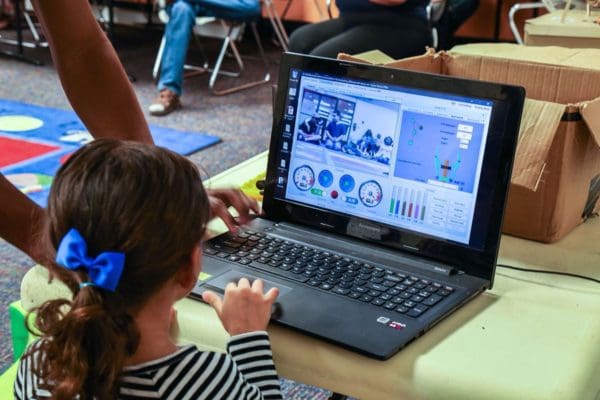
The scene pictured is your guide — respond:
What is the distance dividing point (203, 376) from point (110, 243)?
0.54ft

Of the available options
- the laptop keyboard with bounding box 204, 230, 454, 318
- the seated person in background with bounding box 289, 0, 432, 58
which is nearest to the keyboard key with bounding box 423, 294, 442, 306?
the laptop keyboard with bounding box 204, 230, 454, 318

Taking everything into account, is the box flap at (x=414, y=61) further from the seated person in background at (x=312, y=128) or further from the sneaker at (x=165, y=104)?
the sneaker at (x=165, y=104)

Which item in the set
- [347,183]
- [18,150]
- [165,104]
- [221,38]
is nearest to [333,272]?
[347,183]

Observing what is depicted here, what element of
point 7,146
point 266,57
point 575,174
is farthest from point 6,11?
point 575,174

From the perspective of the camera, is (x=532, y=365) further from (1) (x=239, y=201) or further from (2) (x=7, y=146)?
(2) (x=7, y=146)

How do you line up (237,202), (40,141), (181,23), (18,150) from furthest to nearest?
1. (181,23)
2. (40,141)
3. (18,150)
4. (237,202)

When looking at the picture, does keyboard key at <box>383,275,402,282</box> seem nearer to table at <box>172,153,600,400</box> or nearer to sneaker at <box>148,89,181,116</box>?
table at <box>172,153,600,400</box>

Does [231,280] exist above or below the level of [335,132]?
below

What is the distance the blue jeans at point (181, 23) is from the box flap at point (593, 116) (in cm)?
318

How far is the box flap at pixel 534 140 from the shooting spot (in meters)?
1.08

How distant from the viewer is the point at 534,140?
108 centimetres

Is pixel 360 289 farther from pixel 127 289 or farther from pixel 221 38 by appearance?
pixel 221 38

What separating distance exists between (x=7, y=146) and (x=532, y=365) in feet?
9.86

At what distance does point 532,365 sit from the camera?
812 millimetres
